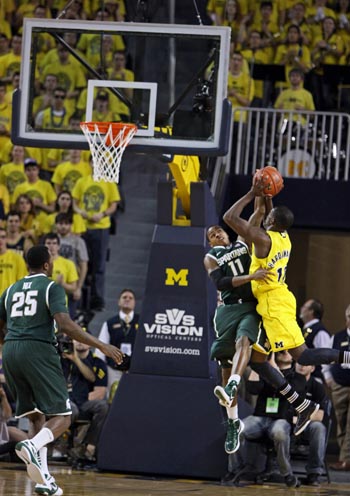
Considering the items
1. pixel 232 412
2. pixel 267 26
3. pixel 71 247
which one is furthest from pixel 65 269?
pixel 267 26

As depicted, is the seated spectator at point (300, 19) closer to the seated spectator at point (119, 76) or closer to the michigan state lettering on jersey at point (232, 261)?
the seated spectator at point (119, 76)

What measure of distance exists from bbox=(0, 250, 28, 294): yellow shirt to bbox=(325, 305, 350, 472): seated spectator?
13.7 ft

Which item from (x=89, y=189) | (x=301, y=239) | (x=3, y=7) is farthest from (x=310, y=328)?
(x=3, y=7)

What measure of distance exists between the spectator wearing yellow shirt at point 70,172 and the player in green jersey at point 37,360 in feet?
23.6

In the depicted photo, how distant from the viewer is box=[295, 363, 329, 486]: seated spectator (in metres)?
12.5

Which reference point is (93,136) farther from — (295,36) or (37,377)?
(295,36)

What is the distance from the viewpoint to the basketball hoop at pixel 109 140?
11.1 m

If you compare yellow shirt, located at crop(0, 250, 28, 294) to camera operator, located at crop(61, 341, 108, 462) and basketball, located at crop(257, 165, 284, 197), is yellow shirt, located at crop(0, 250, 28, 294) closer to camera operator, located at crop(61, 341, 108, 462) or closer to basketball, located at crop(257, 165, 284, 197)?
camera operator, located at crop(61, 341, 108, 462)

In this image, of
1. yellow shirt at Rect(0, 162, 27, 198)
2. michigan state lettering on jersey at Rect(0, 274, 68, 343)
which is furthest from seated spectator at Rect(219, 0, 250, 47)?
michigan state lettering on jersey at Rect(0, 274, 68, 343)

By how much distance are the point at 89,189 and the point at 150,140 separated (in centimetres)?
537

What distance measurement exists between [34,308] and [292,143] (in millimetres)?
8794

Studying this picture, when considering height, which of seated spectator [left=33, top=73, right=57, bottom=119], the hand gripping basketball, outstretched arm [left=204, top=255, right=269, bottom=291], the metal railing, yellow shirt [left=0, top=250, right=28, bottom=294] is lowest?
yellow shirt [left=0, top=250, right=28, bottom=294]

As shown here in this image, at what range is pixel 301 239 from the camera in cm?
1964

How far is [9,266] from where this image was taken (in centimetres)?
1524
